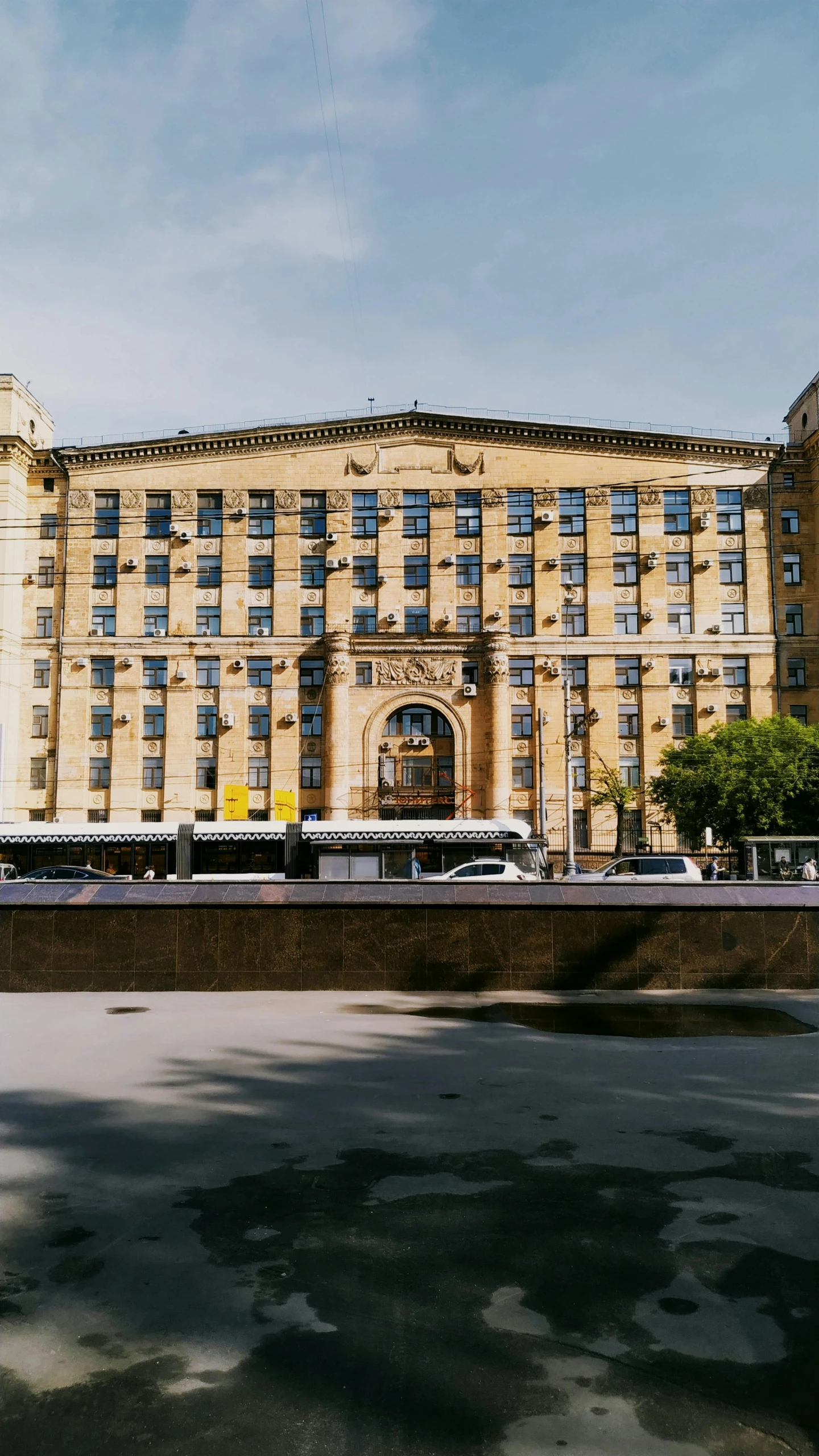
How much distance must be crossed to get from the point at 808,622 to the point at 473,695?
1750cm

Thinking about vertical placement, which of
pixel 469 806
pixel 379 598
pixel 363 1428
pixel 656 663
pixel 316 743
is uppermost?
pixel 379 598

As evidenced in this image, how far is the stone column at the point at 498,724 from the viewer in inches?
1923

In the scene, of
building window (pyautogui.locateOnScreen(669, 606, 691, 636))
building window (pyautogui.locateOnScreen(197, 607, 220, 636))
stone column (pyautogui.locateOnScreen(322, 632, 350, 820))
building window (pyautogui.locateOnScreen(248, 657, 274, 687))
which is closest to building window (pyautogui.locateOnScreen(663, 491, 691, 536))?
building window (pyautogui.locateOnScreen(669, 606, 691, 636))

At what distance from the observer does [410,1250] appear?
4.82m

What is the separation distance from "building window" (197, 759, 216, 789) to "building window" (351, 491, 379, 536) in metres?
13.6

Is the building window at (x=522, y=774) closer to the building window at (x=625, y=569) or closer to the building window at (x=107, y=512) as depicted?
the building window at (x=625, y=569)

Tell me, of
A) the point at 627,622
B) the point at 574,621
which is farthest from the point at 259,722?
the point at 627,622

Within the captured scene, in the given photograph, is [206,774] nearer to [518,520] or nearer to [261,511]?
[261,511]

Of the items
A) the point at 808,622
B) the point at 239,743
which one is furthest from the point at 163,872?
the point at 808,622

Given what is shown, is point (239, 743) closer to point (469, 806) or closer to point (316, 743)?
point (316, 743)

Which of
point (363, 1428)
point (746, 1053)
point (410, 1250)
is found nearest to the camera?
point (363, 1428)

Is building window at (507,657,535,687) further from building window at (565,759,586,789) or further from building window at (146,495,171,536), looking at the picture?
building window at (146,495,171,536)

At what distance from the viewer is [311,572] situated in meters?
51.4

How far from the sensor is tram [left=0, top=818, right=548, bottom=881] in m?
31.5
